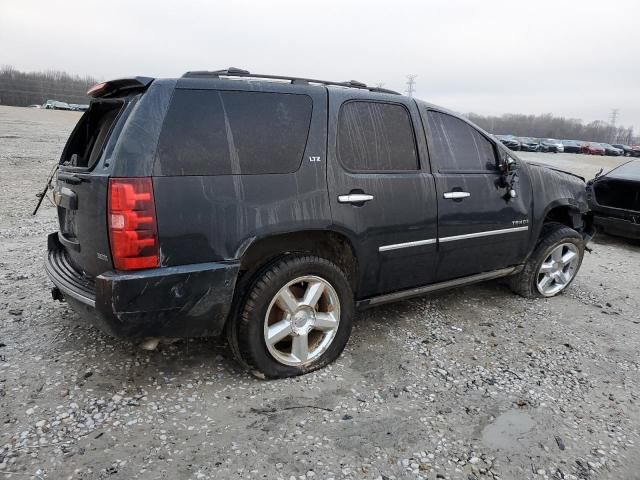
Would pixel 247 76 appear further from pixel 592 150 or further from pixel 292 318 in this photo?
pixel 592 150

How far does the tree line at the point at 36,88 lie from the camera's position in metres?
81.1

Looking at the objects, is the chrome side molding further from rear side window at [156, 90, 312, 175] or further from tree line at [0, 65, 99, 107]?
tree line at [0, 65, 99, 107]

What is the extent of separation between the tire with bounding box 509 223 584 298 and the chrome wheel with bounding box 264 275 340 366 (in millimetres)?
2338

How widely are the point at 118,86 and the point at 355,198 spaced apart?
1580 mm

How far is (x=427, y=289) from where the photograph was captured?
369cm

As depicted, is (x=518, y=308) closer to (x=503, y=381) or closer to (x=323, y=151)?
(x=503, y=381)

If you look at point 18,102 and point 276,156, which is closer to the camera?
point 276,156

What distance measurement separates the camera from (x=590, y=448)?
2514 millimetres

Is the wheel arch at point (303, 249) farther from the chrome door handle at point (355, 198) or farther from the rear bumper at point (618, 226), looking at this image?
the rear bumper at point (618, 226)

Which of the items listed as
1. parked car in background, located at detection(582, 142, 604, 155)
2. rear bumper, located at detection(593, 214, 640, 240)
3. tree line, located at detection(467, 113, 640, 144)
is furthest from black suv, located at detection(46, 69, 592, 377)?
tree line, located at detection(467, 113, 640, 144)

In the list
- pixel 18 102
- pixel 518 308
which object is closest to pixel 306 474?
pixel 518 308

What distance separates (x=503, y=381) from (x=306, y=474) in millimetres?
1569

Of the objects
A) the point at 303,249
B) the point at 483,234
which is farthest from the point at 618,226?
the point at 303,249

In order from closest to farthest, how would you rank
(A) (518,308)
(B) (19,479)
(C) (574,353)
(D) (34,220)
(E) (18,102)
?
(B) (19,479) → (C) (574,353) → (A) (518,308) → (D) (34,220) → (E) (18,102)
